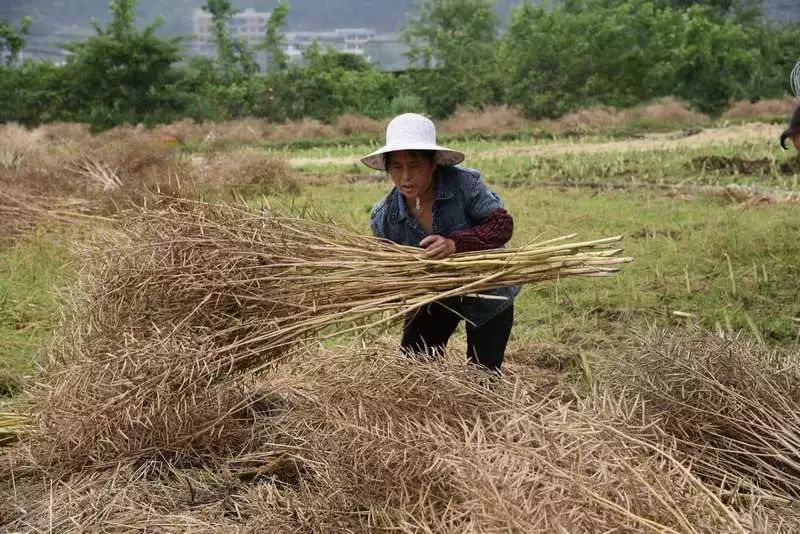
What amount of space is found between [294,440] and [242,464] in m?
0.28

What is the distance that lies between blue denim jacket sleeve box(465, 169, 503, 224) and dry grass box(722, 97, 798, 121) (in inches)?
635

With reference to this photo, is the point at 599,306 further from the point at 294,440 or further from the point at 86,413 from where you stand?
the point at 86,413

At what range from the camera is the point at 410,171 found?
2707 millimetres

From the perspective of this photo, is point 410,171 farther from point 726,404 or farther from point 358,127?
point 358,127

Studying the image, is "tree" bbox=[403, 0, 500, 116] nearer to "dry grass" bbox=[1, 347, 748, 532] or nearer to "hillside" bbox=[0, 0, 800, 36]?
"dry grass" bbox=[1, 347, 748, 532]

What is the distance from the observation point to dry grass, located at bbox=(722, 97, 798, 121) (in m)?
17.8

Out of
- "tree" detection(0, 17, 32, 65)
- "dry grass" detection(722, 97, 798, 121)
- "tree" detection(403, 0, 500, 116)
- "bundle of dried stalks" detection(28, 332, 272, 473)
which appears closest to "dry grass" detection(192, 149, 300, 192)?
"bundle of dried stalks" detection(28, 332, 272, 473)

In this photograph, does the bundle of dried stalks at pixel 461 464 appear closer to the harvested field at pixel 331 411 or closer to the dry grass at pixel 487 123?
the harvested field at pixel 331 411

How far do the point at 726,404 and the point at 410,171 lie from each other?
3.59 feet

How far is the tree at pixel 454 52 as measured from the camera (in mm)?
24031

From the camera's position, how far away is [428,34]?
3469cm

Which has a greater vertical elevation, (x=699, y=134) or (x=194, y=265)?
(x=194, y=265)

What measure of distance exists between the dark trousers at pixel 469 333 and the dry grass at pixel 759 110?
52.8 feet

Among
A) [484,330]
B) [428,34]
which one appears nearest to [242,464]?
[484,330]
